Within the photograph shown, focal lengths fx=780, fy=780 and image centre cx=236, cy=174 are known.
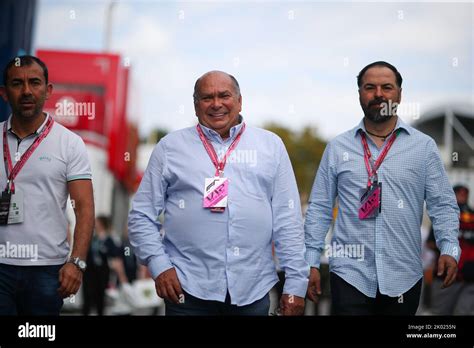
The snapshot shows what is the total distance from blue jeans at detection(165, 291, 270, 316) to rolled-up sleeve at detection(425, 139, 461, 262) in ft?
3.14

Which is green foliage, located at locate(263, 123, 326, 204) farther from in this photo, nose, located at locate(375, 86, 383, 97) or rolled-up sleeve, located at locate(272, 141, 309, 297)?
nose, located at locate(375, 86, 383, 97)

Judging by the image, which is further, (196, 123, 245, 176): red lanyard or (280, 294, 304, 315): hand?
(196, 123, 245, 176): red lanyard

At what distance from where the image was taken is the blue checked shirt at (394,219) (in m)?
3.80

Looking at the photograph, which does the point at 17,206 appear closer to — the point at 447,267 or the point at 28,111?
the point at 28,111

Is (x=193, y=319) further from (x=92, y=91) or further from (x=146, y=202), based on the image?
(x=92, y=91)

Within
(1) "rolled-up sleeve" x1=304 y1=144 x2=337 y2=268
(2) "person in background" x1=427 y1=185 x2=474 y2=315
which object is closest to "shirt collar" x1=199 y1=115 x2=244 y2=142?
(1) "rolled-up sleeve" x1=304 y1=144 x2=337 y2=268

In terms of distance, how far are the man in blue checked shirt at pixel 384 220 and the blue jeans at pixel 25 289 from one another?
4.24ft

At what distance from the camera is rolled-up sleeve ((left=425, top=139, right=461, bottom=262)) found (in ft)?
12.5

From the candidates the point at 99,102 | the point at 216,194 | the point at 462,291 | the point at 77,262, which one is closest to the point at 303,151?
the point at 462,291

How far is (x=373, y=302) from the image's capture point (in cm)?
380

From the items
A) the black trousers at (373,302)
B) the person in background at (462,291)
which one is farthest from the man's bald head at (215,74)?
the person in background at (462,291)

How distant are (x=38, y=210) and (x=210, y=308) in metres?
0.96

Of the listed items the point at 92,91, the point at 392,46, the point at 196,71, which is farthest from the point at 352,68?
the point at 92,91

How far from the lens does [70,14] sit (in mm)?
4660
